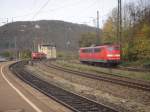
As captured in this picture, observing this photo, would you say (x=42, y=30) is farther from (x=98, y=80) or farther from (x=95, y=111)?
(x=95, y=111)

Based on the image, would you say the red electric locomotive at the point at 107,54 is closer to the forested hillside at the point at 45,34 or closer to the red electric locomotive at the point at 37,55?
the red electric locomotive at the point at 37,55

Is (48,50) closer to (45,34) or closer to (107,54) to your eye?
(107,54)

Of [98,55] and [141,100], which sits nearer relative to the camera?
[141,100]

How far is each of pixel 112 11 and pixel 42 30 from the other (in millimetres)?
103210

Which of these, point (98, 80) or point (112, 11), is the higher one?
point (112, 11)

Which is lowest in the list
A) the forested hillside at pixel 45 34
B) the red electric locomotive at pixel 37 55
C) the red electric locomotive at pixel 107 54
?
the red electric locomotive at pixel 37 55

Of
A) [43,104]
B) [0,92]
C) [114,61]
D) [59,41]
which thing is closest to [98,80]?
[0,92]

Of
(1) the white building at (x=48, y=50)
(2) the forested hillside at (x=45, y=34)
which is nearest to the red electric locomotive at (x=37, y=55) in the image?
(1) the white building at (x=48, y=50)

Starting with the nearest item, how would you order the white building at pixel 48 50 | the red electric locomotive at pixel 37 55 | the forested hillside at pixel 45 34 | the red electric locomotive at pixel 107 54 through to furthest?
the red electric locomotive at pixel 107 54, the red electric locomotive at pixel 37 55, the white building at pixel 48 50, the forested hillside at pixel 45 34

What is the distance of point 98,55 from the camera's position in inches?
1708

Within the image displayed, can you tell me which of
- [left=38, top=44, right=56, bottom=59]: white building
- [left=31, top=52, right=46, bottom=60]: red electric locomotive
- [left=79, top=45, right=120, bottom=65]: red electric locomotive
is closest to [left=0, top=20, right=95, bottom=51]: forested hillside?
[left=38, top=44, right=56, bottom=59]: white building

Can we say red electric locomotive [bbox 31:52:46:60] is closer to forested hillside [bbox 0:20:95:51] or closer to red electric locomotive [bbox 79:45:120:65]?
red electric locomotive [bbox 79:45:120:65]

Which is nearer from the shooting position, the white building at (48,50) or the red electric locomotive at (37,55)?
the red electric locomotive at (37,55)

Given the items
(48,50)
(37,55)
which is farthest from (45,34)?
(37,55)
